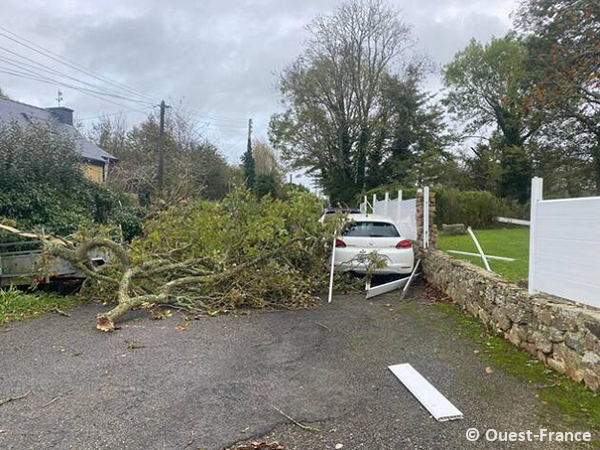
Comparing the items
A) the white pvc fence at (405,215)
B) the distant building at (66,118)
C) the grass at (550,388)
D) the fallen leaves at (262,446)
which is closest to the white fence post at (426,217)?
the white pvc fence at (405,215)

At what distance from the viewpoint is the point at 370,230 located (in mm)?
8781

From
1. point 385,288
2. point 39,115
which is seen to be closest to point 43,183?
point 385,288

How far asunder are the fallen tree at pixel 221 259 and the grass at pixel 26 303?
46 centimetres

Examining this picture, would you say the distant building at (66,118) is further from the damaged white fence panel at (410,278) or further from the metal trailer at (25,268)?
the damaged white fence panel at (410,278)

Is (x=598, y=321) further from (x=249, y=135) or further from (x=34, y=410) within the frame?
(x=249, y=135)

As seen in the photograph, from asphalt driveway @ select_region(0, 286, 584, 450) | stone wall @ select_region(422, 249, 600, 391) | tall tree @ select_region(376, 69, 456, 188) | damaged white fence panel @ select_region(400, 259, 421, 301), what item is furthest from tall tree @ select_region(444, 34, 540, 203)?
asphalt driveway @ select_region(0, 286, 584, 450)

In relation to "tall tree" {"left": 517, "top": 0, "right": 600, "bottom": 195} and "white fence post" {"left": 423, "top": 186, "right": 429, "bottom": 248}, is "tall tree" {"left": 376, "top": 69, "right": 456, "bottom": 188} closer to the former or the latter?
"tall tree" {"left": 517, "top": 0, "right": 600, "bottom": 195}

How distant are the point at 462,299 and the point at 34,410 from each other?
5.44 meters

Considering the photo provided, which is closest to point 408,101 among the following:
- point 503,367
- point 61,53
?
point 61,53

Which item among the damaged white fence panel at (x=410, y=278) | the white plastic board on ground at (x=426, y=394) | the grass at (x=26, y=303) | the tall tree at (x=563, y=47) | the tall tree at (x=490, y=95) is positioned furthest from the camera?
the tall tree at (x=490, y=95)

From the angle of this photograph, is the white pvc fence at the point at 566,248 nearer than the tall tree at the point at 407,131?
Yes

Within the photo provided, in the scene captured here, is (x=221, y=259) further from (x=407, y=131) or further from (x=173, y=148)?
(x=173, y=148)

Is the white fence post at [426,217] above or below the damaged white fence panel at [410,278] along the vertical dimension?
above

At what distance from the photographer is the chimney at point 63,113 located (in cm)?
2650
